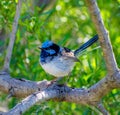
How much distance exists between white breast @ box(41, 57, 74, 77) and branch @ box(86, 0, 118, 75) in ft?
3.15

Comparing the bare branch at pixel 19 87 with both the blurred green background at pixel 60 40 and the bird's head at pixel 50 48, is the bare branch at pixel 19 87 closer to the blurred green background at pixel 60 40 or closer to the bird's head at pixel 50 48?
the blurred green background at pixel 60 40

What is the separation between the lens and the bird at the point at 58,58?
131 inches

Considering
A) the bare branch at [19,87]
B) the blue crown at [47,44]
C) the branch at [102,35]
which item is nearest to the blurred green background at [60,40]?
the blue crown at [47,44]

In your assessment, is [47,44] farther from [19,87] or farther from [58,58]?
[19,87]

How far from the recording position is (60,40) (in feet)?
12.2

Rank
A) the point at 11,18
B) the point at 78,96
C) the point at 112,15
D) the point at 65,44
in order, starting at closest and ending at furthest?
the point at 78,96 → the point at 11,18 → the point at 65,44 → the point at 112,15

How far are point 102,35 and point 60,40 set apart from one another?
1.47m

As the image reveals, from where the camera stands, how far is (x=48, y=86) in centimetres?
284

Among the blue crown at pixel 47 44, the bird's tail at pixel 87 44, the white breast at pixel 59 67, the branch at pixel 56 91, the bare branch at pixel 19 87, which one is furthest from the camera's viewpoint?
the blue crown at pixel 47 44

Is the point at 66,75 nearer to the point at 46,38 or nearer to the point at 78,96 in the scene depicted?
the point at 46,38

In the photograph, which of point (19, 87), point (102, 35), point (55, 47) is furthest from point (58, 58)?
point (102, 35)

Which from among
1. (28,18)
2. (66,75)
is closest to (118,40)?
(66,75)

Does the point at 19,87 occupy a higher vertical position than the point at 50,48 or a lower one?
lower

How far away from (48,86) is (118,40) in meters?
0.84
